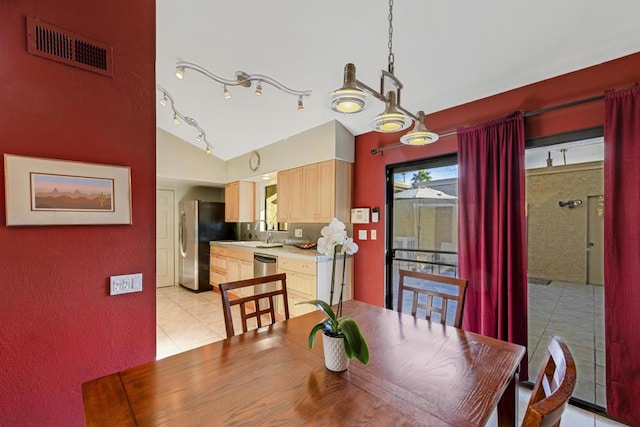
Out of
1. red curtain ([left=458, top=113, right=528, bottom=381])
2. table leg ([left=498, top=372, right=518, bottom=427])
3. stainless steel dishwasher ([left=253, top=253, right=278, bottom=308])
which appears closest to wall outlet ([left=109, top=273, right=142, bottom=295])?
table leg ([left=498, top=372, right=518, bottom=427])

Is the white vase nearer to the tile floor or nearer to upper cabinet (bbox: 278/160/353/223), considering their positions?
the tile floor

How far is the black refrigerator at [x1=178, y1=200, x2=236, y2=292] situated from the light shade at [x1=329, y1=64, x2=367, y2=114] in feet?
15.9

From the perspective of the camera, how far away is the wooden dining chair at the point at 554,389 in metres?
0.59

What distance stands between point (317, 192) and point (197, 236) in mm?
2952

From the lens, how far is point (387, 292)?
340 cm

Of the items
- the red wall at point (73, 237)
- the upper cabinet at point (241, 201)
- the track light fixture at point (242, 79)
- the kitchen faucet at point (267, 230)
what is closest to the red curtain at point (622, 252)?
the track light fixture at point (242, 79)

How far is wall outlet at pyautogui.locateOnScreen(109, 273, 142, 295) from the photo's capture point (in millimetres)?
1642

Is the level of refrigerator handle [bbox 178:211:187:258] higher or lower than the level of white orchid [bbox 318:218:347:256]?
lower

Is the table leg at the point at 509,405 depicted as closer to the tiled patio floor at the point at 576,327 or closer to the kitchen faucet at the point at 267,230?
the tiled patio floor at the point at 576,327

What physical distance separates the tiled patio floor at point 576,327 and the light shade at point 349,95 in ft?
7.81

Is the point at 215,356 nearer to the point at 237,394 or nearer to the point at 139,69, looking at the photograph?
the point at 237,394

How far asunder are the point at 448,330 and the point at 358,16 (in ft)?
7.15

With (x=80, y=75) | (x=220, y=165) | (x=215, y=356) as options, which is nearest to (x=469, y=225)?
(x=215, y=356)

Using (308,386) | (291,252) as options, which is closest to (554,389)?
(308,386)
